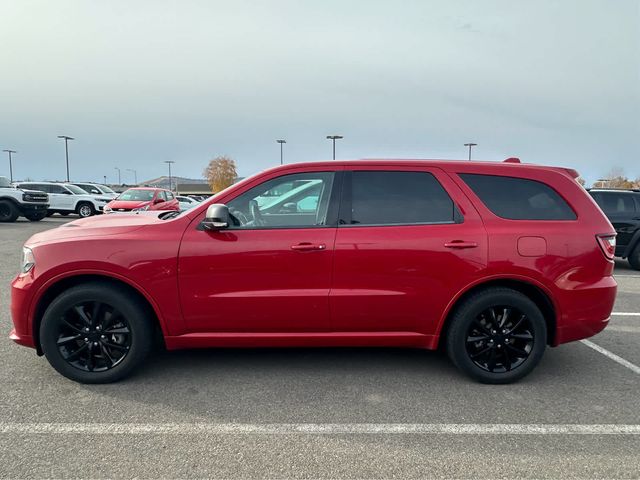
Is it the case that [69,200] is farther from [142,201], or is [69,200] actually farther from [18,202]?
[142,201]

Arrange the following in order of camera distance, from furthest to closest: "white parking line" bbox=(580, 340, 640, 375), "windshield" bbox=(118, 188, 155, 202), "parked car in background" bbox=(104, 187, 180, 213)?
"windshield" bbox=(118, 188, 155, 202)
"parked car in background" bbox=(104, 187, 180, 213)
"white parking line" bbox=(580, 340, 640, 375)

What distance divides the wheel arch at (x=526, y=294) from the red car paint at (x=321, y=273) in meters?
0.02

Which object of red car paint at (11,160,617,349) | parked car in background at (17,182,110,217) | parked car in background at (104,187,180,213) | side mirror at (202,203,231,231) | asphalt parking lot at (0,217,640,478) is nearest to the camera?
asphalt parking lot at (0,217,640,478)

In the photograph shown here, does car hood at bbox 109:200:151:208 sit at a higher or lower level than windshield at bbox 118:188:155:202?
lower

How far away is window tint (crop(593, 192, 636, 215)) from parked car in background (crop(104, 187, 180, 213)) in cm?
1393

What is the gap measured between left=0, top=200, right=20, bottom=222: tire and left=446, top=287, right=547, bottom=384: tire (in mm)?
19467

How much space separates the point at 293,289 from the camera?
129 inches

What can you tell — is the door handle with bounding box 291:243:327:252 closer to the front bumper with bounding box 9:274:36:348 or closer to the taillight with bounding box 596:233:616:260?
the front bumper with bounding box 9:274:36:348

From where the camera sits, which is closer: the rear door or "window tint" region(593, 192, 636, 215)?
the rear door

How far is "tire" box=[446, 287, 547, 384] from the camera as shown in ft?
11.0

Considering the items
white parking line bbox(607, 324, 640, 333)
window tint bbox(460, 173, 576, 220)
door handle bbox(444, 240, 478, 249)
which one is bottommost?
white parking line bbox(607, 324, 640, 333)

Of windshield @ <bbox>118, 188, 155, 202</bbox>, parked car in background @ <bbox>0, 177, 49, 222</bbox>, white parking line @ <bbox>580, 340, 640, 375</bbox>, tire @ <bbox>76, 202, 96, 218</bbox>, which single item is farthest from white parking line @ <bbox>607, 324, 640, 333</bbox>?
tire @ <bbox>76, 202, 96, 218</bbox>

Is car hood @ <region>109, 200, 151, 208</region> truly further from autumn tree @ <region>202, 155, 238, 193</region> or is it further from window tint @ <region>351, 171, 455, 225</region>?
autumn tree @ <region>202, 155, 238, 193</region>

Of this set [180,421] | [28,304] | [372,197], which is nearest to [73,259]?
[28,304]
